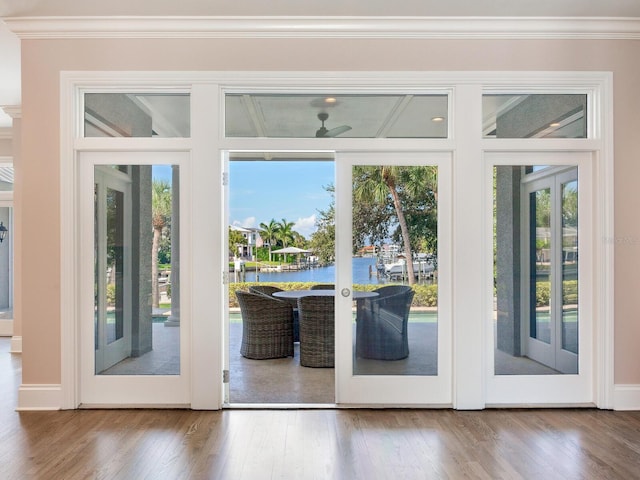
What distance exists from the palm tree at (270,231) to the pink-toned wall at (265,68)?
6.30m

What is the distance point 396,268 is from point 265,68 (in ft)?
6.17

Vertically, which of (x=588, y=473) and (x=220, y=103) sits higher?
(x=220, y=103)

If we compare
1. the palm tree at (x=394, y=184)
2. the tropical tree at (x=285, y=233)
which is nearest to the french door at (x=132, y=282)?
the palm tree at (x=394, y=184)

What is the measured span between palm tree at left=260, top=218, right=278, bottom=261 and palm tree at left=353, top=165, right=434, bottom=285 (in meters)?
6.27

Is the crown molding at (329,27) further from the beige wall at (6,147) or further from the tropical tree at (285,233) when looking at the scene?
the tropical tree at (285,233)

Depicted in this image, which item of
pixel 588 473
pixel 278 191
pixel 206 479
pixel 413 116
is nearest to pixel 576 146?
pixel 413 116

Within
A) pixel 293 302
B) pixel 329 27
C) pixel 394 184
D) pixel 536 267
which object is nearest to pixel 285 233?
pixel 293 302

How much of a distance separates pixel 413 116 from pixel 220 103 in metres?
1.52

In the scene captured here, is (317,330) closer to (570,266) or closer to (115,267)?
(115,267)

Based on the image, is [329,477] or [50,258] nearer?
[329,477]

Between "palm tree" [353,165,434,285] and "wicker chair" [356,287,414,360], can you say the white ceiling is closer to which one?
"palm tree" [353,165,434,285]

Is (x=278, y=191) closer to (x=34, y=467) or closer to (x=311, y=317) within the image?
(x=311, y=317)

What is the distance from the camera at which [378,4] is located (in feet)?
10.9

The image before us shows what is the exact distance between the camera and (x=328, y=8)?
11.1 feet
